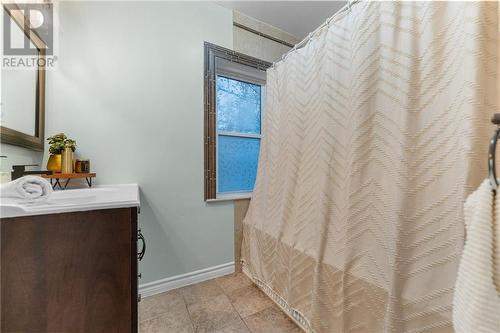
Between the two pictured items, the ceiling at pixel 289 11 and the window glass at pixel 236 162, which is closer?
the ceiling at pixel 289 11

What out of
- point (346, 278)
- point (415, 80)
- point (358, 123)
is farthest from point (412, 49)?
point (346, 278)

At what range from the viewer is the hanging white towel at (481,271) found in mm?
441

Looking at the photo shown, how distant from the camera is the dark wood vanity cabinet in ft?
1.84

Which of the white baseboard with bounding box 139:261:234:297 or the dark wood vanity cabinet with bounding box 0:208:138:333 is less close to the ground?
the dark wood vanity cabinet with bounding box 0:208:138:333

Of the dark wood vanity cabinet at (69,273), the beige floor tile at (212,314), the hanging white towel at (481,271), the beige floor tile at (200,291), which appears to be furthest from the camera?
the beige floor tile at (200,291)

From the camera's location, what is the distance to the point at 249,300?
5.04 ft

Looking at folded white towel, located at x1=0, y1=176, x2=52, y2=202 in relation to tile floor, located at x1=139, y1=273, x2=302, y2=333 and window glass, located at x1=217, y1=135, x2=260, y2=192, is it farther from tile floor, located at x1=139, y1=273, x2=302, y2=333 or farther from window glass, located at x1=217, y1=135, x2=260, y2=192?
window glass, located at x1=217, y1=135, x2=260, y2=192

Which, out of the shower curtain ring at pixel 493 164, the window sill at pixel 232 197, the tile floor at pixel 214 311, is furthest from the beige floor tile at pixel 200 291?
the shower curtain ring at pixel 493 164

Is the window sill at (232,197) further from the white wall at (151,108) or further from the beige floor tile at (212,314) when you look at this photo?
the beige floor tile at (212,314)

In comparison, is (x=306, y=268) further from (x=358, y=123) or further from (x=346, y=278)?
(x=358, y=123)

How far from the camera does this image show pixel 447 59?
77cm

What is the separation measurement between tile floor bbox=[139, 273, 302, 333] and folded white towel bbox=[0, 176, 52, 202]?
3.56 ft

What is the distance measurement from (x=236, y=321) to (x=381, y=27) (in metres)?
1.79

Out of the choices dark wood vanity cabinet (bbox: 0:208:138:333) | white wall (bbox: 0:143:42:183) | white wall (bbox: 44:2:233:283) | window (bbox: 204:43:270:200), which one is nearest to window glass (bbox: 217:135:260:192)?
window (bbox: 204:43:270:200)
